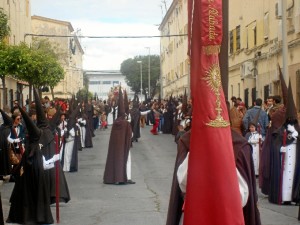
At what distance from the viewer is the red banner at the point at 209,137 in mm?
5512

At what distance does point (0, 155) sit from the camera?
17625 mm

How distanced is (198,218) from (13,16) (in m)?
41.8

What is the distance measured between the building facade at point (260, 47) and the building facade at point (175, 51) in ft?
60.5

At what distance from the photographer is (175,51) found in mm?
77062

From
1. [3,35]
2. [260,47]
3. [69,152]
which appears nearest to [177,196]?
[3,35]

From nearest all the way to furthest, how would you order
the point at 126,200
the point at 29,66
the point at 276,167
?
1. the point at 276,167
2. the point at 126,200
3. the point at 29,66

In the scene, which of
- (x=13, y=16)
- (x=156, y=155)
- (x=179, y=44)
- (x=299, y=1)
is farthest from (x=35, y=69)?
(x=179, y=44)

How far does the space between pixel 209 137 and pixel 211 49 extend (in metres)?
0.67

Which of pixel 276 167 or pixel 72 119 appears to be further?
pixel 72 119

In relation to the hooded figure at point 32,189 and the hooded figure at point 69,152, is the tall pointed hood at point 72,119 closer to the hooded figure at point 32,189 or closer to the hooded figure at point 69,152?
the hooded figure at point 69,152

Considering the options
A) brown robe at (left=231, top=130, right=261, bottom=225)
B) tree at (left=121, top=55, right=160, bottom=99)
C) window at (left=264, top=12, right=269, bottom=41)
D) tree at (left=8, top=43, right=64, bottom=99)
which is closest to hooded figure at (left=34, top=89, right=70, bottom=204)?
brown robe at (left=231, top=130, right=261, bottom=225)

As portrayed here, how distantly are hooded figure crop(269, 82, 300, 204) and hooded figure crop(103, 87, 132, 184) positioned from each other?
4.51m

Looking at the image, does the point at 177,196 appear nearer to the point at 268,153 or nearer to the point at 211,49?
the point at 211,49

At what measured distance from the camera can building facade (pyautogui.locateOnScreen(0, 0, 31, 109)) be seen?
41.8m
